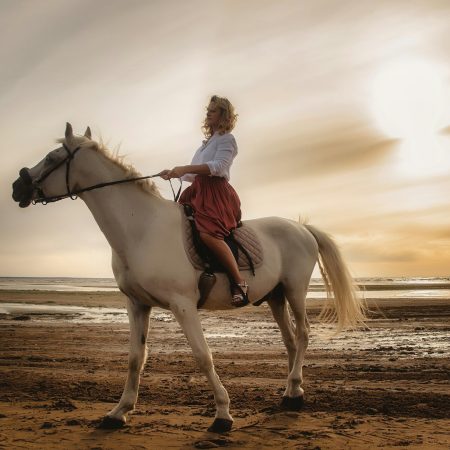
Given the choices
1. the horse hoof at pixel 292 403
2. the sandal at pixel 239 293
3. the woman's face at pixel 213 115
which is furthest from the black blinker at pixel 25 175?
the horse hoof at pixel 292 403

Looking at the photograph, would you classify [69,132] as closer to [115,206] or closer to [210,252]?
[115,206]

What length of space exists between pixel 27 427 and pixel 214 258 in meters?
2.43

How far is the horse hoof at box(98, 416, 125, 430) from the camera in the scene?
16.7ft

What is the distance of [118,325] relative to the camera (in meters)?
16.5

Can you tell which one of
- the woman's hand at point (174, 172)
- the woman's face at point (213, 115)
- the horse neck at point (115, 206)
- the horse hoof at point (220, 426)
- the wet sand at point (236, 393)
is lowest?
the wet sand at point (236, 393)

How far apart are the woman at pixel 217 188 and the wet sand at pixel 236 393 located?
141 cm

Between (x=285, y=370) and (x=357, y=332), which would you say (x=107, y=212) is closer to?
(x=285, y=370)

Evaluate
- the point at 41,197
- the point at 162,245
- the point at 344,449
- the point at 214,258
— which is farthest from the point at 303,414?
the point at 41,197

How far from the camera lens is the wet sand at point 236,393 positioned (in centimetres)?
468

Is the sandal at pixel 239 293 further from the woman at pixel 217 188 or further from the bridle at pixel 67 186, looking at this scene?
the bridle at pixel 67 186

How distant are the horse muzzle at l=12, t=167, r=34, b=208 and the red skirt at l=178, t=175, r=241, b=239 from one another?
5.33ft

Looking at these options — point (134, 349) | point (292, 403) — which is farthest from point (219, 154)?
point (292, 403)

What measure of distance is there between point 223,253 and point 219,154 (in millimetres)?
1089

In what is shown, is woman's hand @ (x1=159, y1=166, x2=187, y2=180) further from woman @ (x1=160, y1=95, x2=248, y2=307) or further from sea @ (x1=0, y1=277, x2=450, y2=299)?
sea @ (x1=0, y1=277, x2=450, y2=299)
